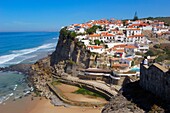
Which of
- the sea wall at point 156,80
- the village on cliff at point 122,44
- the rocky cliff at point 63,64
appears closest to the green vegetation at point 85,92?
the rocky cliff at point 63,64

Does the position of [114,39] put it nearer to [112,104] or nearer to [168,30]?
[168,30]

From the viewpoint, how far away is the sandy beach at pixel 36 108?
22.7 meters

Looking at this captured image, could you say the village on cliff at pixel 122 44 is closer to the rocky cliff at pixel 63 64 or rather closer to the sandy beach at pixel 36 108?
the rocky cliff at pixel 63 64

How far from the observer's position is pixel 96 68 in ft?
107

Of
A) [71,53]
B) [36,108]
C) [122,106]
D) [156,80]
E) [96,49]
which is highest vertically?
[156,80]

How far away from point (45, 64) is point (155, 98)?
3214 cm

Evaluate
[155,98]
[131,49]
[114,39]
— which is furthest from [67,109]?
[114,39]

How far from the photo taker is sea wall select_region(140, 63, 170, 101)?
12.9m

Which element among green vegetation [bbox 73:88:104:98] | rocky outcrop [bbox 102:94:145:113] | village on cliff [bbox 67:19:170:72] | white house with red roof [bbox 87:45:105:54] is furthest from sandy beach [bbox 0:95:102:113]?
white house with red roof [bbox 87:45:105:54]

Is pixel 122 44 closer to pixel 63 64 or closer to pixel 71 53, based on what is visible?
pixel 71 53

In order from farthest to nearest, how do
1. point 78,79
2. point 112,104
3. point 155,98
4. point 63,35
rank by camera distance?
point 63,35, point 78,79, point 112,104, point 155,98

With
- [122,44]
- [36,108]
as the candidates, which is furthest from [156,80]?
[122,44]

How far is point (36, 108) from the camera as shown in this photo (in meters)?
23.8

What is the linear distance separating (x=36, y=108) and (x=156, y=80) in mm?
13294
